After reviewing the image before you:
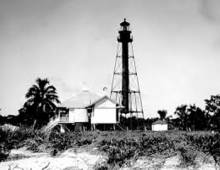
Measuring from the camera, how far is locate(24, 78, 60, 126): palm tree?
1845 inches

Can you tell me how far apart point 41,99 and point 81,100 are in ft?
29.4

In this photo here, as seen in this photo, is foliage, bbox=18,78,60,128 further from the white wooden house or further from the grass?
the grass

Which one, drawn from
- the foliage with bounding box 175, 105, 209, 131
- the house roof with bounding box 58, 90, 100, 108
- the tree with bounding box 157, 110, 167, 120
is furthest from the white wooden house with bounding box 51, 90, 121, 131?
the tree with bounding box 157, 110, 167, 120

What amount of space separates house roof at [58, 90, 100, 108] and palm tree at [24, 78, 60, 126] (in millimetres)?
5648

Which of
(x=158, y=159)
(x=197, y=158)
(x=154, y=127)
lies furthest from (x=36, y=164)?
(x=154, y=127)

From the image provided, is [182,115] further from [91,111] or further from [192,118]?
[91,111]

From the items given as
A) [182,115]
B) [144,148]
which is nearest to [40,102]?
[182,115]

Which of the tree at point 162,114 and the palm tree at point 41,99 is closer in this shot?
the palm tree at point 41,99

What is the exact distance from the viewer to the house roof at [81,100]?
134 feet

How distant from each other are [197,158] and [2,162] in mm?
4069

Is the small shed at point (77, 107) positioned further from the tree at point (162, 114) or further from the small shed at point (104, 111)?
the tree at point (162, 114)

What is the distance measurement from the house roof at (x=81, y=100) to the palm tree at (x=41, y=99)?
5648 mm

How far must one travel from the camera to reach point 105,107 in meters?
40.4

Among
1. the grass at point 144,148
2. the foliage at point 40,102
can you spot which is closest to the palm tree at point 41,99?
the foliage at point 40,102
